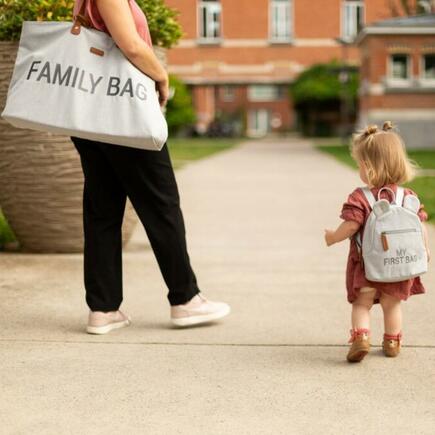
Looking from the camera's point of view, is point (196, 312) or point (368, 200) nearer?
point (368, 200)

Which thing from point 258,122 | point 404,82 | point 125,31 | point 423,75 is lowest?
point 258,122

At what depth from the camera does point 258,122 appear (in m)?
65.8

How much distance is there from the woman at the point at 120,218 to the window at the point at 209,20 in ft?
145

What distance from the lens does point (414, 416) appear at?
335cm

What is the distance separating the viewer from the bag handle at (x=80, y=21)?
434cm

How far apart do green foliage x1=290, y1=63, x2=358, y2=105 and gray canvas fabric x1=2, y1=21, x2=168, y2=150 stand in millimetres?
41404

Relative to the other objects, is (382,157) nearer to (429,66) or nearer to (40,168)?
(40,168)

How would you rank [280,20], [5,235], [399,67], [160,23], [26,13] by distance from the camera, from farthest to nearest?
[280,20]
[399,67]
[5,235]
[160,23]
[26,13]

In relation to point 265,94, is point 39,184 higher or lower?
higher

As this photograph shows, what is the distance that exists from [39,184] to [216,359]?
2.70 metres

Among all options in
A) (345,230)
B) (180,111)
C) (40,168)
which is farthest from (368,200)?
(180,111)

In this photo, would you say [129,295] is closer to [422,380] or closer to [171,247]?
[171,247]

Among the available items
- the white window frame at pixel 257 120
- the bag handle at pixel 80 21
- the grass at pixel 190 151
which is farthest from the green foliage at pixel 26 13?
the white window frame at pixel 257 120

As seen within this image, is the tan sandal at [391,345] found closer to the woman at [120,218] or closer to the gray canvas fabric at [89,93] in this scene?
the woman at [120,218]
